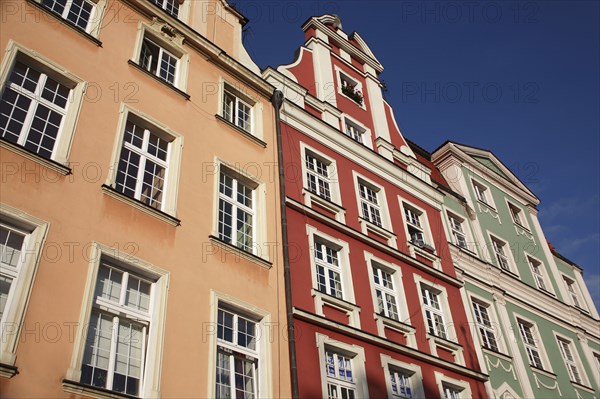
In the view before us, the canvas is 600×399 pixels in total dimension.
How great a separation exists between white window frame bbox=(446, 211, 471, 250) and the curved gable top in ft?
12.6

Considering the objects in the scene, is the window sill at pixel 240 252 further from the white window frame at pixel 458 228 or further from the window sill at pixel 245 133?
the white window frame at pixel 458 228

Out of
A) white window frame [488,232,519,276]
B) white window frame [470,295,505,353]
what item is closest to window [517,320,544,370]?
white window frame [470,295,505,353]

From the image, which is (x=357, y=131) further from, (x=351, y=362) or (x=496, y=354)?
(x=351, y=362)

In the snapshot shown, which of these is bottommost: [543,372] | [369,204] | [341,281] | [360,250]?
[543,372]

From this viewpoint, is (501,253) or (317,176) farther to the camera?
(501,253)

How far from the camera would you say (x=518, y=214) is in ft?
86.3

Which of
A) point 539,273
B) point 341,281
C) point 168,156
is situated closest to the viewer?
point 168,156

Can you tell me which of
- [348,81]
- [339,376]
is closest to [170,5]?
[348,81]

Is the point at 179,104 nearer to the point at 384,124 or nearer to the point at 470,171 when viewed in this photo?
the point at 384,124

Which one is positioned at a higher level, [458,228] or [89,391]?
[458,228]

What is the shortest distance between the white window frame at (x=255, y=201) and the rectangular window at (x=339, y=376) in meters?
2.59

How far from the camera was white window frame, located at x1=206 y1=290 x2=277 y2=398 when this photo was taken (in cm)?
1026

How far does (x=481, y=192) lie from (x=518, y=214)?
2568 millimetres

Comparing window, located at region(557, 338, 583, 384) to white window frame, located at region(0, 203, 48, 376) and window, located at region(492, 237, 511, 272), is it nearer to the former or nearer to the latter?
window, located at region(492, 237, 511, 272)
